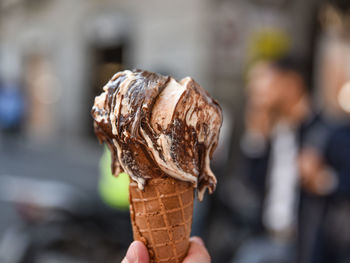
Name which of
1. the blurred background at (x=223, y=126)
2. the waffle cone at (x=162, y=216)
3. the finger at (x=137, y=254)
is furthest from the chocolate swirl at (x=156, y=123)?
the blurred background at (x=223, y=126)

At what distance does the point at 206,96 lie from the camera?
3.71 feet

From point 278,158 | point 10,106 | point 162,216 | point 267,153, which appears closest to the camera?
point 162,216

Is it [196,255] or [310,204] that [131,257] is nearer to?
[196,255]

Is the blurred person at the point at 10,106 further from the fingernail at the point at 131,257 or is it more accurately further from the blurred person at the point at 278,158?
the fingernail at the point at 131,257

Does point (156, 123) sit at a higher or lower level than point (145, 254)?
higher

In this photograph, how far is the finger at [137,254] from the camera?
3.56 feet

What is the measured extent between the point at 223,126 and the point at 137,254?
305 centimetres

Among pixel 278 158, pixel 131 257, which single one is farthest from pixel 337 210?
pixel 131 257

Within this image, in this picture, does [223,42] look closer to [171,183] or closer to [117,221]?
[117,221]

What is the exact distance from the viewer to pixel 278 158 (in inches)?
119

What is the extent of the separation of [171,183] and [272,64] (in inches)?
93.5

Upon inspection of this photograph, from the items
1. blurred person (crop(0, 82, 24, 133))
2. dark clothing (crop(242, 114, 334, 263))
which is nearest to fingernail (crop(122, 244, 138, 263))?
dark clothing (crop(242, 114, 334, 263))

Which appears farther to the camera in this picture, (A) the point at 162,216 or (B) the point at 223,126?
(B) the point at 223,126

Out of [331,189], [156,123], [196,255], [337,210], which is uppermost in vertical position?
[156,123]
